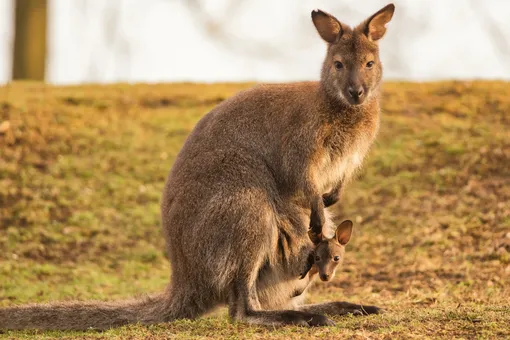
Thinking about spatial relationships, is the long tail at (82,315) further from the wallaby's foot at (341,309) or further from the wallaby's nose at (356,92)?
the wallaby's nose at (356,92)

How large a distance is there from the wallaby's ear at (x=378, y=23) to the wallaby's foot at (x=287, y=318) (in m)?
2.43

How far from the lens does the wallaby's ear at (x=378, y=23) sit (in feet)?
22.6

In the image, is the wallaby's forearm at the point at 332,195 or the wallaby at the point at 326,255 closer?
the wallaby at the point at 326,255

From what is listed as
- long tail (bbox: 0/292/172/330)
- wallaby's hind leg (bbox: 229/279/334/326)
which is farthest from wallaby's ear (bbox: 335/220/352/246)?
long tail (bbox: 0/292/172/330)

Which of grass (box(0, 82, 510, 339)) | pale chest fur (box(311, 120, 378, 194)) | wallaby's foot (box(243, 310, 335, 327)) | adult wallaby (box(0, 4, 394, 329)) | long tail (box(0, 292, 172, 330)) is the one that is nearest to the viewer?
wallaby's foot (box(243, 310, 335, 327))

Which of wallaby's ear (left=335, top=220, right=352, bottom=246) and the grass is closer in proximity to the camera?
wallaby's ear (left=335, top=220, right=352, bottom=246)

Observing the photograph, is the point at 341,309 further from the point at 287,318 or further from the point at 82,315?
the point at 82,315

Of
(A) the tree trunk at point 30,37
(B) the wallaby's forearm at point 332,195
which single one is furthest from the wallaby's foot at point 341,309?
(A) the tree trunk at point 30,37

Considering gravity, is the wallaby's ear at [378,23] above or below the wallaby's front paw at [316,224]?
above

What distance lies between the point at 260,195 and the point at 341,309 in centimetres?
127

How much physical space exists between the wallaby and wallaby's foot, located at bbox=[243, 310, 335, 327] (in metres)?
0.50

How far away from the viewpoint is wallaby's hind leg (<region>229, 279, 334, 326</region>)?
6.18 m

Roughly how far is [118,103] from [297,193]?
8268 mm

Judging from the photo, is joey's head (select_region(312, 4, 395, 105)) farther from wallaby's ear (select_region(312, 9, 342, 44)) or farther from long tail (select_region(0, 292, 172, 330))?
long tail (select_region(0, 292, 172, 330))
